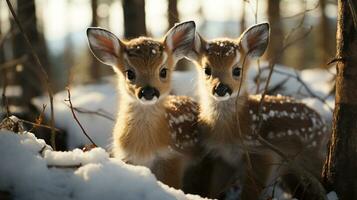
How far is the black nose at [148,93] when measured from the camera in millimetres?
4676

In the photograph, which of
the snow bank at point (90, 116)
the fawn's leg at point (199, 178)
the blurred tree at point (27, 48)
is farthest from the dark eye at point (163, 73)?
the blurred tree at point (27, 48)

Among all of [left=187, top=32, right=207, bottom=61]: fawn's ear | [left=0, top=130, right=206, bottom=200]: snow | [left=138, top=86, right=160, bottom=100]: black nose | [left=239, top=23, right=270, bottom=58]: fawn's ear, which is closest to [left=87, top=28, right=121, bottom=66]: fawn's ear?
[left=138, top=86, right=160, bottom=100]: black nose

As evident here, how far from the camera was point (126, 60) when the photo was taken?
501 centimetres

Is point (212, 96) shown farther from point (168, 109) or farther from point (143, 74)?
point (143, 74)

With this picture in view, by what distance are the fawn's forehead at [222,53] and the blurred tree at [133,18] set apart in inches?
105

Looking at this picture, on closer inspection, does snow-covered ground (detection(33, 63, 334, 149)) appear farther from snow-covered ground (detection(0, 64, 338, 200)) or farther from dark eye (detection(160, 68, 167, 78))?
snow-covered ground (detection(0, 64, 338, 200))

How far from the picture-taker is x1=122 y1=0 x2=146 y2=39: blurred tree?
7.88m

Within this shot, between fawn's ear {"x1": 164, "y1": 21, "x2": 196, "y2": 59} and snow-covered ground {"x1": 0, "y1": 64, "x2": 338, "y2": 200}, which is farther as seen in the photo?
fawn's ear {"x1": 164, "y1": 21, "x2": 196, "y2": 59}

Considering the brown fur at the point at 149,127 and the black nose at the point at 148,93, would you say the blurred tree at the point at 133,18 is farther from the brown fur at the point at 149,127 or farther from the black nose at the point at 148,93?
the black nose at the point at 148,93

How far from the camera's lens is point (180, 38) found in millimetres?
5172

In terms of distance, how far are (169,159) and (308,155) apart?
1540mm

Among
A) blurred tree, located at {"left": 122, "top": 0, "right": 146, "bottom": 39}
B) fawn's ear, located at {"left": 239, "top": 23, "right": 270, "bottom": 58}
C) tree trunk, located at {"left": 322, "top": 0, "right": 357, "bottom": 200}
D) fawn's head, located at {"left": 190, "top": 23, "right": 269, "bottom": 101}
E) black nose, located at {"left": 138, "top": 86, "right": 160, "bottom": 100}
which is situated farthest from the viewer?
blurred tree, located at {"left": 122, "top": 0, "right": 146, "bottom": 39}

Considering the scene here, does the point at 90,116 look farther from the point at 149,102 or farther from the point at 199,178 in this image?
the point at 149,102

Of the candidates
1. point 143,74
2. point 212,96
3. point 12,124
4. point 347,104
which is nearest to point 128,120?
point 143,74
